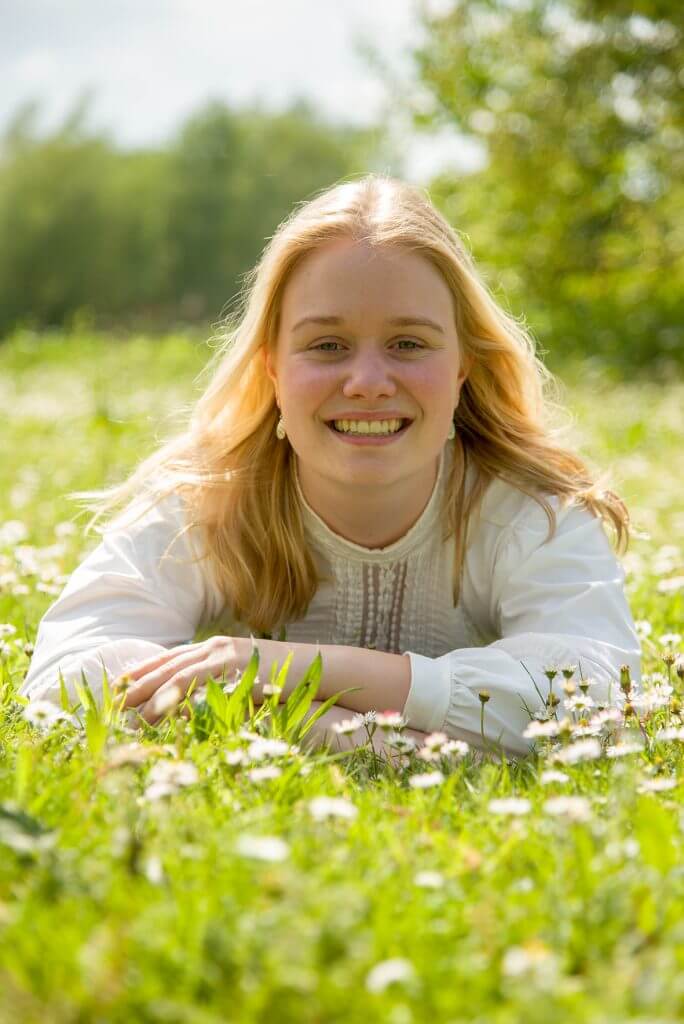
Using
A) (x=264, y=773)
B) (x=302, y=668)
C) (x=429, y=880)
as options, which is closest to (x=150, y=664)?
(x=302, y=668)

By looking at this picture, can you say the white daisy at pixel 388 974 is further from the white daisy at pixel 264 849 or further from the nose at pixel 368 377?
the nose at pixel 368 377

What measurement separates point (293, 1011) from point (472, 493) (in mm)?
1991

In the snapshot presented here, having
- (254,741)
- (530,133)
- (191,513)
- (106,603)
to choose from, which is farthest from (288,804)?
(530,133)

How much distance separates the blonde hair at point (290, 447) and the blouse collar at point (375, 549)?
0.03 m

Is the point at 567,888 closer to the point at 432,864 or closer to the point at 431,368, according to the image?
the point at 432,864

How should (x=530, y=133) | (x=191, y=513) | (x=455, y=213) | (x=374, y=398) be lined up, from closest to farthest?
(x=374, y=398) < (x=191, y=513) < (x=530, y=133) < (x=455, y=213)

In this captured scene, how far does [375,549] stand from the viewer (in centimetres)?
311

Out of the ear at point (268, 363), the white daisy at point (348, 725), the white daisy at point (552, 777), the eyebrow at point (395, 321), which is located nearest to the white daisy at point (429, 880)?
the white daisy at point (552, 777)

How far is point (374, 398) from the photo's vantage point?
2758 millimetres

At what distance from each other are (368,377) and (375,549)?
1.84 feet

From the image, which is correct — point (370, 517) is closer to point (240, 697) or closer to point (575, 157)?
point (240, 697)

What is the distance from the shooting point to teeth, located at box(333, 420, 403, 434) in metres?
2.81

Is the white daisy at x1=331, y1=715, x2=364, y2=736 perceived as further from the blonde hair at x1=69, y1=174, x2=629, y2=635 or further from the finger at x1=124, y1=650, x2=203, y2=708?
the blonde hair at x1=69, y1=174, x2=629, y2=635

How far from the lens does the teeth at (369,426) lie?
110 inches
